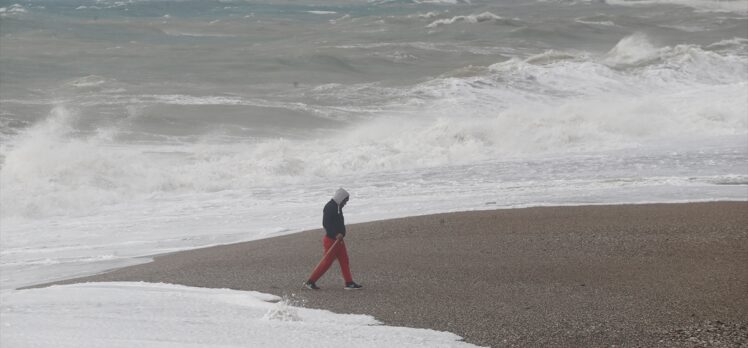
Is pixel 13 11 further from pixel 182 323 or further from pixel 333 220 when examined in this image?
pixel 182 323

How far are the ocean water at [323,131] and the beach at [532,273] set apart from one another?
160 centimetres

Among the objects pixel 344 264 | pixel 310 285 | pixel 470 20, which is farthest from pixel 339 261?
pixel 470 20

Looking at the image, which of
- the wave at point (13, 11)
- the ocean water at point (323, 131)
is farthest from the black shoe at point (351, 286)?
the wave at point (13, 11)

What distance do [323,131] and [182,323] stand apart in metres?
19.1

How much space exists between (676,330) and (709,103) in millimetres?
19743

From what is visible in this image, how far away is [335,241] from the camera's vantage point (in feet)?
34.0

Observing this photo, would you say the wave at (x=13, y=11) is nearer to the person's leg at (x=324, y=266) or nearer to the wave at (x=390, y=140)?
the wave at (x=390, y=140)

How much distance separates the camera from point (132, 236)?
15.2m

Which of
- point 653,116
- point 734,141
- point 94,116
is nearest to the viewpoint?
point 734,141

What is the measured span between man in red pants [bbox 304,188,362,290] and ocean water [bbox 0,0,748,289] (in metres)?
3.82

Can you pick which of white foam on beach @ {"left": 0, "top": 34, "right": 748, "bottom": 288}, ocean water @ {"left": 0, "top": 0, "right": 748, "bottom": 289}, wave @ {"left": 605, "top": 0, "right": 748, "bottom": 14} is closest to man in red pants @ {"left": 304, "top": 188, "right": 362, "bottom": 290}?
ocean water @ {"left": 0, "top": 0, "right": 748, "bottom": 289}

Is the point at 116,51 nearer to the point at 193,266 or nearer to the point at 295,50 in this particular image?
the point at 295,50

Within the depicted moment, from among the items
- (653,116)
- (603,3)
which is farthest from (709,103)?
(603,3)

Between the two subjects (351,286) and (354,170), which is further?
(354,170)
